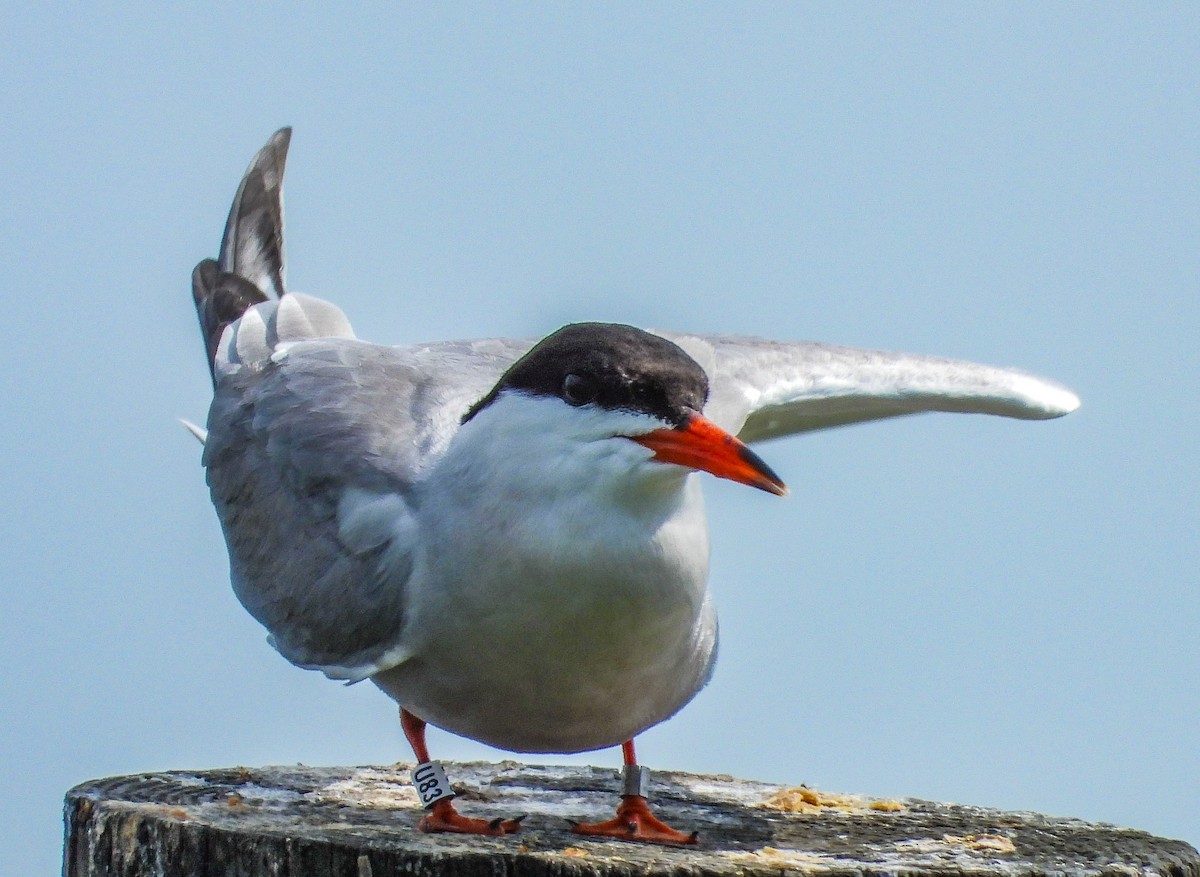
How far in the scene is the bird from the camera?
3871 millimetres

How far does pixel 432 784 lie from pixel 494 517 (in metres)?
1.02

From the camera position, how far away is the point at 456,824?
4422mm

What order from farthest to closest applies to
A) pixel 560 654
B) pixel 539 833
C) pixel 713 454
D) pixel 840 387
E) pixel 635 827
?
pixel 840 387 → pixel 635 827 → pixel 539 833 → pixel 560 654 → pixel 713 454

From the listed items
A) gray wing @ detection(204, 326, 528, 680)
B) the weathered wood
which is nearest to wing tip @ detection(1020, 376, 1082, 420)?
the weathered wood

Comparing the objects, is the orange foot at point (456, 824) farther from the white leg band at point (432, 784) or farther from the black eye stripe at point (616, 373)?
the black eye stripe at point (616, 373)

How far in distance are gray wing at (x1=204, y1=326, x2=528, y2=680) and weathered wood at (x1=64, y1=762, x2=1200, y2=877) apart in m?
0.57

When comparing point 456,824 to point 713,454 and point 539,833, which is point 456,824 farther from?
point 713,454

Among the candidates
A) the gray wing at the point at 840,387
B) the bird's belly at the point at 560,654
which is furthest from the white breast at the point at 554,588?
the gray wing at the point at 840,387

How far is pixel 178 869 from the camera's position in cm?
411

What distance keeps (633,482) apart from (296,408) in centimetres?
157

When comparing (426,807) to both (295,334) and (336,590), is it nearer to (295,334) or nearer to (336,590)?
(336,590)

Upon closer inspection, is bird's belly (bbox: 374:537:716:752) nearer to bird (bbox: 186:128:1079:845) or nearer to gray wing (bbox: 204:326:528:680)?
bird (bbox: 186:128:1079:845)

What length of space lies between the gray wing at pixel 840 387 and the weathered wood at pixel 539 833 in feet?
4.31

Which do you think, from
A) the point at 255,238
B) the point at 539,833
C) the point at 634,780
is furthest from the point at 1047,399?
the point at 255,238
